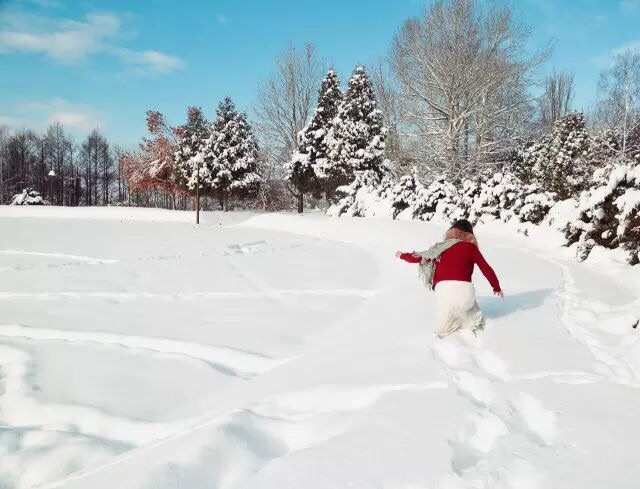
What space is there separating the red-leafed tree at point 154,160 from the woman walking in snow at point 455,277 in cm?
3165

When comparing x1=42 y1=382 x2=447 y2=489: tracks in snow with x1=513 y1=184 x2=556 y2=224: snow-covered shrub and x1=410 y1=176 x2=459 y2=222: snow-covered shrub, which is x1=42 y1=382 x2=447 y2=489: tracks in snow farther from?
x1=410 y1=176 x2=459 y2=222: snow-covered shrub

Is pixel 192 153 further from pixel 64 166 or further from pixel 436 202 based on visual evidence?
pixel 64 166

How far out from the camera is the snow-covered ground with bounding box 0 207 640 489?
6.12ft

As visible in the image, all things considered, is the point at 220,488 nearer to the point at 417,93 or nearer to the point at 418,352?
the point at 418,352

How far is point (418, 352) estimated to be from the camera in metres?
3.43

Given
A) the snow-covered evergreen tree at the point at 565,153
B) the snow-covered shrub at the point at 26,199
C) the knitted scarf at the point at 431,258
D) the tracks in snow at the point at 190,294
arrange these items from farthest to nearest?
the snow-covered shrub at the point at 26,199, the snow-covered evergreen tree at the point at 565,153, the tracks in snow at the point at 190,294, the knitted scarf at the point at 431,258

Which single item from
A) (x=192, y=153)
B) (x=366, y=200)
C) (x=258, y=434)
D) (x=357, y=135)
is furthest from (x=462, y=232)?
(x=192, y=153)

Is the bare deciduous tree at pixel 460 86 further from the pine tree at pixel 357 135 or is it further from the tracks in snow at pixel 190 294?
the tracks in snow at pixel 190 294

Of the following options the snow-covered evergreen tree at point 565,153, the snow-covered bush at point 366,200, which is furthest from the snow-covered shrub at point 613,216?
the snow-covered evergreen tree at point 565,153

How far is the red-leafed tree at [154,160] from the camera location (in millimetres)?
33531

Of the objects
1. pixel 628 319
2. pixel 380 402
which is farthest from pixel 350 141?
pixel 380 402

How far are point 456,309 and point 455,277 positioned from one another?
314mm

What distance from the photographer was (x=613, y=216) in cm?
856

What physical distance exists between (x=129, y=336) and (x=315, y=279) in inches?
143
